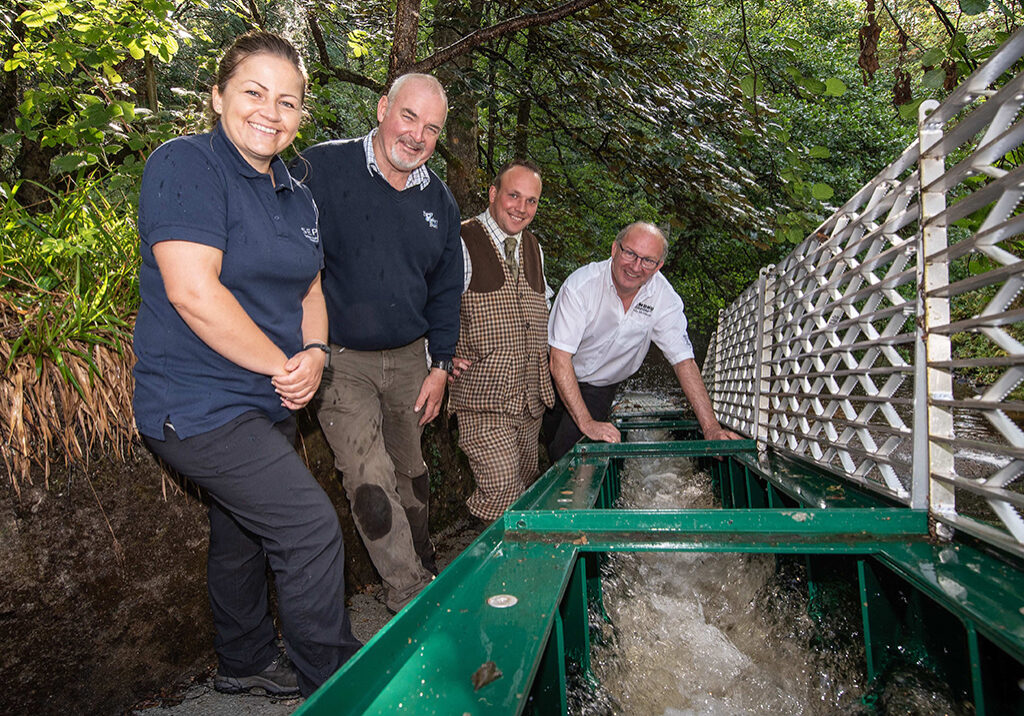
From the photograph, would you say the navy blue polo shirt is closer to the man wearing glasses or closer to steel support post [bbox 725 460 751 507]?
the man wearing glasses

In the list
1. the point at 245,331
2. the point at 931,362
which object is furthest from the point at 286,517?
the point at 931,362

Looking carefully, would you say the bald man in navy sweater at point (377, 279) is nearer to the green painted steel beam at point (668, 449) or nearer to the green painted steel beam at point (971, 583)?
the green painted steel beam at point (668, 449)

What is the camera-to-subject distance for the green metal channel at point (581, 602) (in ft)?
3.22

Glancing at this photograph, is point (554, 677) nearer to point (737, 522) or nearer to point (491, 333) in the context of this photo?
point (737, 522)

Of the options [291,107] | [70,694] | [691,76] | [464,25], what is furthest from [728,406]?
[70,694]

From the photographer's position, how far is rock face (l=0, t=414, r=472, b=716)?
1.88 meters

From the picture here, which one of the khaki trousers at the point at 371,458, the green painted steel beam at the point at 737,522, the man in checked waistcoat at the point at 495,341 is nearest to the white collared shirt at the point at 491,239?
the man in checked waistcoat at the point at 495,341

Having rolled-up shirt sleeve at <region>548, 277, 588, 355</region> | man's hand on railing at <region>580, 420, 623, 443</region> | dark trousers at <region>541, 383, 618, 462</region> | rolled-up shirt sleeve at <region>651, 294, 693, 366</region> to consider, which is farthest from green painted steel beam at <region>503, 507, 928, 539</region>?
dark trousers at <region>541, 383, 618, 462</region>

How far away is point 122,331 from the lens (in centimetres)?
234

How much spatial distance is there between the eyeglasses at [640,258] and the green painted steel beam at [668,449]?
3.70ft

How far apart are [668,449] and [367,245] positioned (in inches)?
67.1

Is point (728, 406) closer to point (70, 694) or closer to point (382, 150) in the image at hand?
point (382, 150)

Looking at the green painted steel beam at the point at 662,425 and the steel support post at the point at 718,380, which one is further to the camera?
the steel support post at the point at 718,380

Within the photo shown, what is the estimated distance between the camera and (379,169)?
257 centimetres
